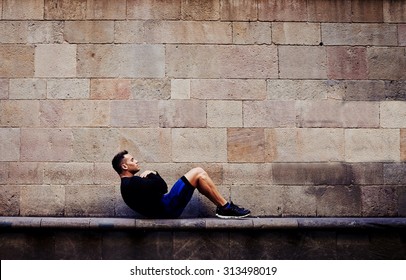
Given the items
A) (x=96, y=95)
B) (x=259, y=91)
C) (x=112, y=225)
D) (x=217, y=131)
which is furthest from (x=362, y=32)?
(x=112, y=225)

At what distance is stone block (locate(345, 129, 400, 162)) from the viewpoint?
6637 mm

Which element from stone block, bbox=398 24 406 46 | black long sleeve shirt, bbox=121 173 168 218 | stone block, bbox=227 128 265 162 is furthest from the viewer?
stone block, bbox=398 24 406 46

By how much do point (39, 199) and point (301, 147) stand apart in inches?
137

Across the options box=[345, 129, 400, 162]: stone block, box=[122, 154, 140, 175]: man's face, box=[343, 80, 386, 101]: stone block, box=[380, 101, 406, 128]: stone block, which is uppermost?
box=[343, 80, 386, 101]: stone block

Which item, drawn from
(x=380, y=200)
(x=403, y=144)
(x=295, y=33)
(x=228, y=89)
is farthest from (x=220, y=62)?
(x=380, y=200)

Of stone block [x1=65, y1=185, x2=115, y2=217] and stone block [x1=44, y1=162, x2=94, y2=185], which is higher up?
stone block [x1=44, y1=162, x2=94, y2=185]

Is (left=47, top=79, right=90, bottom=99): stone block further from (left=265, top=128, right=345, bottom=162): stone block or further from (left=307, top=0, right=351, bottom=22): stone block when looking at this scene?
(left=307, top=0, right=351, bottom=22): stone block

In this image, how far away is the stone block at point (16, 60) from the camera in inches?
263

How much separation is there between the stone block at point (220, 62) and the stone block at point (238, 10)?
1.32 feet

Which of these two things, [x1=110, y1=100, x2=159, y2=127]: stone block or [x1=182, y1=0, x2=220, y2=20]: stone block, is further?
[x1=182, y1=0, x2=220, y2=20]: stone block

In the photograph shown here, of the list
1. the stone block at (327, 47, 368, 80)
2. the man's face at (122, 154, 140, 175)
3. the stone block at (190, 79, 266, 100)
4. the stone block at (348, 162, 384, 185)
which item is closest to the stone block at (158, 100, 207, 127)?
the stone block at (190, 79, 266, 100)

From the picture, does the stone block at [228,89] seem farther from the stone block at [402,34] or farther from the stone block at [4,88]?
the stone block at [4,88]

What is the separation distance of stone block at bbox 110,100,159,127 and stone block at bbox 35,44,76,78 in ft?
2.50

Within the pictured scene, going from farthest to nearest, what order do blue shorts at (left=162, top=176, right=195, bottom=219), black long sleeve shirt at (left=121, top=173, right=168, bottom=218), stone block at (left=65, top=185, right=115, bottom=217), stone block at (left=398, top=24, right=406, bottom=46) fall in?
stone block at (left=398, top=24, right=406, bottom=46), stone block at (left=65, top=185, right=115, bottom=217), blue shorts at (left=162, top=176, right=195, bottom=219), black long sleeve shirt at (left=121, top=173, right=168, bottom=218)
